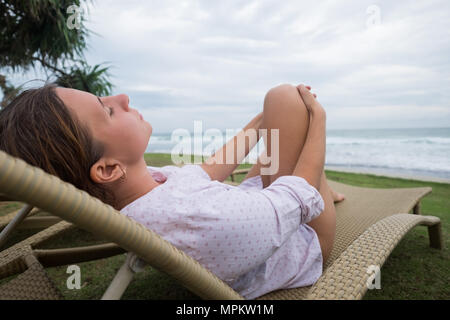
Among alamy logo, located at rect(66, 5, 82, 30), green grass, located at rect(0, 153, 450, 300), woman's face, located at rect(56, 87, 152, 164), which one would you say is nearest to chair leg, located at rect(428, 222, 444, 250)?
green grass, located at rect(0, 153, 450, 300)

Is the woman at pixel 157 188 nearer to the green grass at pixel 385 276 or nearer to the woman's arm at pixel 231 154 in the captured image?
the woman's arm at pixel 231 154

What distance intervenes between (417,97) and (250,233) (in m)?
34.1

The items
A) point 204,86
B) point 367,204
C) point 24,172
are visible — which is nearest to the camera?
point 24,172

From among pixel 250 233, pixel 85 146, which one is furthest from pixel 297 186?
pixel 85 146

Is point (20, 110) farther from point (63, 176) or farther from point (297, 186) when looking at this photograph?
point (297, 186)

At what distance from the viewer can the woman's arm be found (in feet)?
4.58

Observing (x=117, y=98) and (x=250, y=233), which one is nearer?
(x=250, y=233)

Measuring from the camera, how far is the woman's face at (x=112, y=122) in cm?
81

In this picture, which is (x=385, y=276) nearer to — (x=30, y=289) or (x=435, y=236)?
(x=435, y=236)

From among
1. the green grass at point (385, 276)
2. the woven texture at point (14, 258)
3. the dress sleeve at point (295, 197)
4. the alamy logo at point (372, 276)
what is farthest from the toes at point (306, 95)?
the woven texture at point (14, 258)

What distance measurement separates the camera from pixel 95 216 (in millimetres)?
467

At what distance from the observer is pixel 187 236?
0.73m

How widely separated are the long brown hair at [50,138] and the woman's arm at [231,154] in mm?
669
